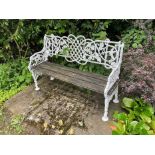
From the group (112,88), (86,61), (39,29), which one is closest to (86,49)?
(86,61)

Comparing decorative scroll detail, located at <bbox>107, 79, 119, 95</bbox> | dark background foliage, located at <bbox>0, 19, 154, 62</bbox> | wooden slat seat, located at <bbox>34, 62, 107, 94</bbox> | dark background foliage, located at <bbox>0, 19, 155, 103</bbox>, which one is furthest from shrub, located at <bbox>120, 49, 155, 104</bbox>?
wooden slat seat, located at <bbox>34, 62, 107, 94</bbox>

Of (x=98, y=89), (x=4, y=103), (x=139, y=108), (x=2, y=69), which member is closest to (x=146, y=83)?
(x=139, y=108)

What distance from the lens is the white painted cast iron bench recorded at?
3561 millimetres

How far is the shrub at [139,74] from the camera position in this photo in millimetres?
3428

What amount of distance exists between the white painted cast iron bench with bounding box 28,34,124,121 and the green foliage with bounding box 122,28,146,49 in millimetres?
298

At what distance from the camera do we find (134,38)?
4.10m

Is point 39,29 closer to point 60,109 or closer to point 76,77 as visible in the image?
point 76,77

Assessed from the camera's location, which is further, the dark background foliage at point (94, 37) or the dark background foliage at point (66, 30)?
the dark background foliage at point (66, 30)

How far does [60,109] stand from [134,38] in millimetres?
1987

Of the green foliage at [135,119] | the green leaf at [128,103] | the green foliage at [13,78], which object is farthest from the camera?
the green foliage at [13,78]

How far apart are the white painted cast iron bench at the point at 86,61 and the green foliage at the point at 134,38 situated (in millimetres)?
298

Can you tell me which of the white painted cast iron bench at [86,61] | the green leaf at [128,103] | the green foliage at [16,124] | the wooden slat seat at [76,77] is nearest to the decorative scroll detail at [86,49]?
the white painted cast iron bench at [86,61]

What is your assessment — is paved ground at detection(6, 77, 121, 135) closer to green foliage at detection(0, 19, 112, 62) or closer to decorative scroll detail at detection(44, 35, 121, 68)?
decorative scroll detail at detection(44, 35, 121, 68)

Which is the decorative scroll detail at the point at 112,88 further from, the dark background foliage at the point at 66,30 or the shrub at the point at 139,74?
the dark background foliage at the point at 66,30
